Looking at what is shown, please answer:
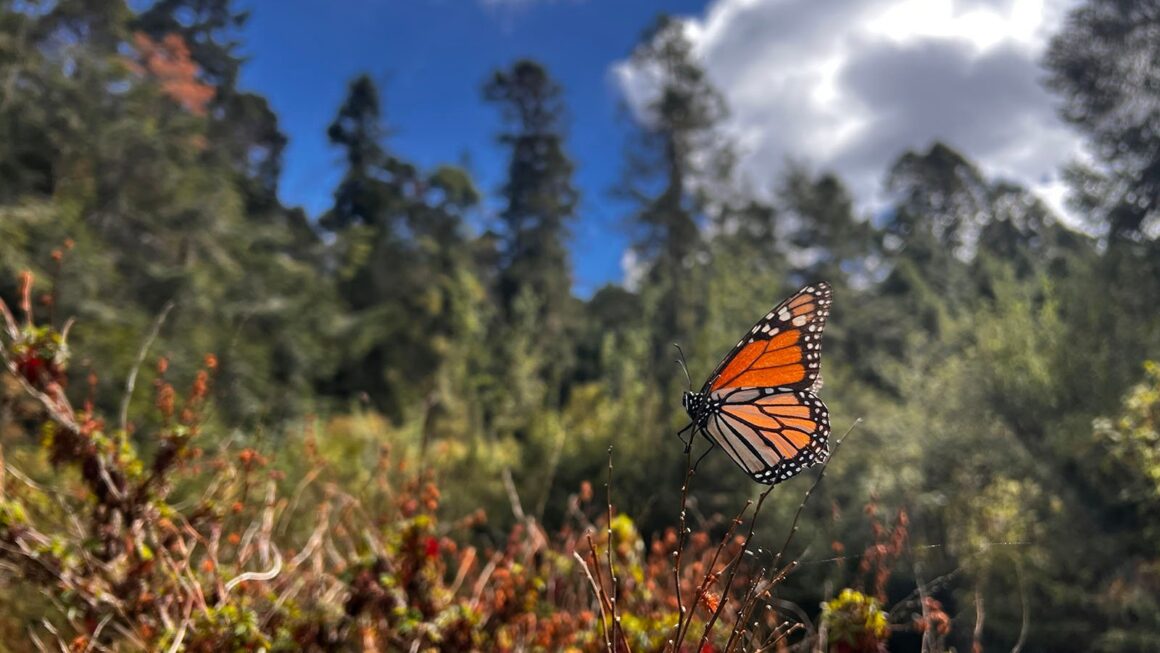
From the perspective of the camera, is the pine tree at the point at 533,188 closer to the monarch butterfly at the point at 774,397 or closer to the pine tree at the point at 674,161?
the pine tree at the point at 674,161

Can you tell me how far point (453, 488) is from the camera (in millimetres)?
7570

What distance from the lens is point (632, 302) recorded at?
62.6 feet

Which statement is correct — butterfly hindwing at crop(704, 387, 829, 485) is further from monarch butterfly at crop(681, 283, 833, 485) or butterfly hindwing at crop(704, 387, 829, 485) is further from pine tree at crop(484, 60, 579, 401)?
pine tree at crop(484, 60, 579, 401)

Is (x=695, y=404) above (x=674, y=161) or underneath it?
underneath

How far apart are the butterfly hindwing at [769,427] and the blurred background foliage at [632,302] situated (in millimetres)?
168

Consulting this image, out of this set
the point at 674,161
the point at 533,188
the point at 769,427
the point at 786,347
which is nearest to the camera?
the point at 786,347

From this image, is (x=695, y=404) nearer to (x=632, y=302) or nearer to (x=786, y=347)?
(x=786, y=347)

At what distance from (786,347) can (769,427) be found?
0.83 ft

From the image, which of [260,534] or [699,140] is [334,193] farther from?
[260,534]

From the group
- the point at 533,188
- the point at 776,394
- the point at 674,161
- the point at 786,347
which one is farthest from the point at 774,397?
the point at 533,188

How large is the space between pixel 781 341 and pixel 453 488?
6.63 meters

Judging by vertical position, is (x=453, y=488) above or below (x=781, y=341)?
above

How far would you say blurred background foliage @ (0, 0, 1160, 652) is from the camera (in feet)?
23.7

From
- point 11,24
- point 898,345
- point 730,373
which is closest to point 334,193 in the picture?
point 11,24
